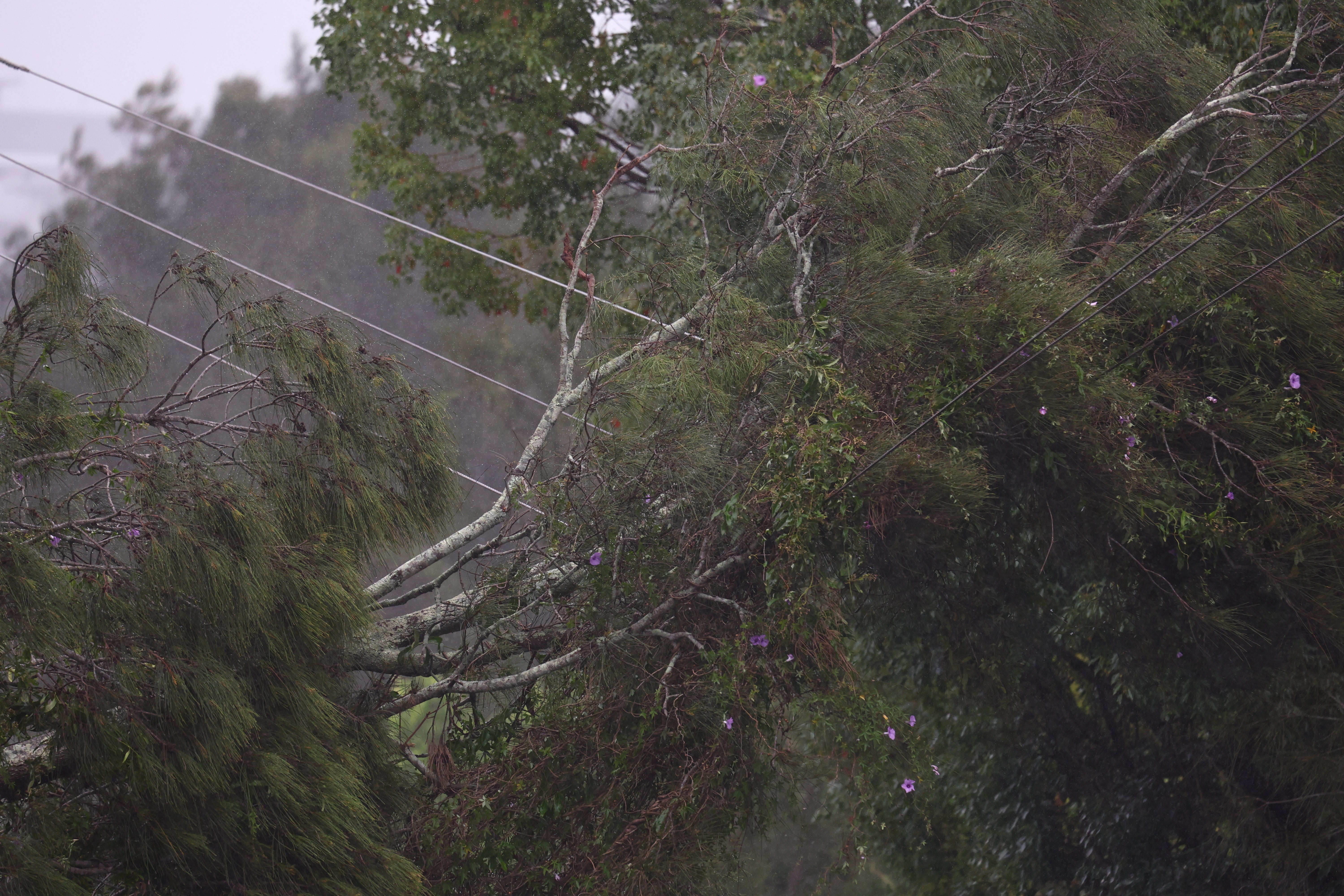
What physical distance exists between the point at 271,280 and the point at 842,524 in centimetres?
400

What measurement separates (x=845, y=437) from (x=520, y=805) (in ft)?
4.26

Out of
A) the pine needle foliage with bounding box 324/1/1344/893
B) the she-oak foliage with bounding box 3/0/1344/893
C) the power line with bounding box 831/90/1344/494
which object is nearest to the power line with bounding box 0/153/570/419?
the she-oak foliage with bounding box 3/0/1344/893

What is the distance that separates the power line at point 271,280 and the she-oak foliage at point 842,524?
0.55m

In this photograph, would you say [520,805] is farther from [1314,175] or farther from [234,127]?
[234,127]

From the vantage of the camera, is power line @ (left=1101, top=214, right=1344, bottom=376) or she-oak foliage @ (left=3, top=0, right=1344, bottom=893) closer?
she-oak foliage @ (left=3, top=0, right=1344, bottom=893)

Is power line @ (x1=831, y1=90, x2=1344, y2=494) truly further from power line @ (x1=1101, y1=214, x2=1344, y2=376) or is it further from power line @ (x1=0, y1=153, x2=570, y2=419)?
power line @ (x1=0, y1=153, x2=570, y2=419)

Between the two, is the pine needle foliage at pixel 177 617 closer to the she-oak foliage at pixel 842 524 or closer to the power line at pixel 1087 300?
the she-oak foliage at pixel 842 524

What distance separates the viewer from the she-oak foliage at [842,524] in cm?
244

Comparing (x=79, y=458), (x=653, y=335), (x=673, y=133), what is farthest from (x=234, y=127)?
(x=79, y=458)

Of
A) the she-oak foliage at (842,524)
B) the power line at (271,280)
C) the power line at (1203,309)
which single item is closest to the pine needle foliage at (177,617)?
the she-oak foliage at (842,524)

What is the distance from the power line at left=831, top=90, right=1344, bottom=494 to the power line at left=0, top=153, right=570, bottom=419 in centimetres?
125

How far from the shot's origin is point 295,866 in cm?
245

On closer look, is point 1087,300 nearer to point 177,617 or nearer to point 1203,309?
point 1203,309

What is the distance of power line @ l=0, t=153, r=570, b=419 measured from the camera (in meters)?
3.61
